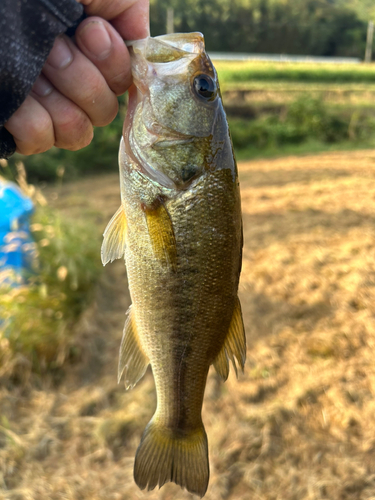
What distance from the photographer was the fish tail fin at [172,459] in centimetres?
169

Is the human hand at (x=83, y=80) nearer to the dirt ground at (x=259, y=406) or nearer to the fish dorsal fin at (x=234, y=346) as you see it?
the fish dorsal fin at (x=234, y=346)

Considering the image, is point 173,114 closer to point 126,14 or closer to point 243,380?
point 126,14

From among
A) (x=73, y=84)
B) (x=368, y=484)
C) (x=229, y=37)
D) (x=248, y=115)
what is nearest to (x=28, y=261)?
(x=73, y=84)

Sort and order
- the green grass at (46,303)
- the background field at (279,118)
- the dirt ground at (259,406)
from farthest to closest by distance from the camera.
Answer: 1. the background field at (279,118)
2. the green grass at (46,303)
3. the dirt ground at (259,406)

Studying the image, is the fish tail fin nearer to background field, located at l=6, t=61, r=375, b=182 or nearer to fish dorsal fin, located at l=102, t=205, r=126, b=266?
fish dorsal fin, located at l=102, t=205, r=126, b=266

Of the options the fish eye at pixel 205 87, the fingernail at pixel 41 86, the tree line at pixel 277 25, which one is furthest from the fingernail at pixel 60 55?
the tree line at pixel 277 25

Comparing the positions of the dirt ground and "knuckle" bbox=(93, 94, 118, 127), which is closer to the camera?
"knuckle" bbox=(93, 94, 118, 127)

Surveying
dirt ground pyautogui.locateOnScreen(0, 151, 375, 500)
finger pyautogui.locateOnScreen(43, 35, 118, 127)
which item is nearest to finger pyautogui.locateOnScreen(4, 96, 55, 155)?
finger pyautogui.locateOnScreen(43, 35, 118, 127)

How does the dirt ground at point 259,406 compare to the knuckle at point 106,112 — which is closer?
the knuckle at point 106,112

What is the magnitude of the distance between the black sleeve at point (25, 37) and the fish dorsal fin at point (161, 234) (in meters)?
0.61

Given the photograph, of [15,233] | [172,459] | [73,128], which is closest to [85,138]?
[73,128]

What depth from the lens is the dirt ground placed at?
11.6 feet

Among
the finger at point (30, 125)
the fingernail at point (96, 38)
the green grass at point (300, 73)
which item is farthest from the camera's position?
the green grass at point (300, 73)

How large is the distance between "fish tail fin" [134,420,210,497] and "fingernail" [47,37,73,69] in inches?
58.5
